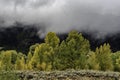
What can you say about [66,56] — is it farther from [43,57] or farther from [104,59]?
[104,59]

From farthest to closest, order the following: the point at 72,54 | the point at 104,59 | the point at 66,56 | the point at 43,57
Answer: the point at 104,59 < the point at 43,57 < the point at 72,54 < the point at 66,56

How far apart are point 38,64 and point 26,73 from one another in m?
57.1

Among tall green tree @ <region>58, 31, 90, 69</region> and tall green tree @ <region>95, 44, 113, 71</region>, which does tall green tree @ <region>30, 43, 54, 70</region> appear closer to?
tall green tree @ <region>58, 31, 90, 69</region>

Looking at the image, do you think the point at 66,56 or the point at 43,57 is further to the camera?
the point at 43,57

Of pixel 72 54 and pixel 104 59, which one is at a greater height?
pixel 104 59

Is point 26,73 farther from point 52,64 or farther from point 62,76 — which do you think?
point 52,64

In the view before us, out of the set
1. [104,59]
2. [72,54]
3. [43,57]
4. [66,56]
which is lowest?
[66,56]

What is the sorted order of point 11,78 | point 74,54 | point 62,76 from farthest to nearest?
point 74,54, point 62,76, point 11,78

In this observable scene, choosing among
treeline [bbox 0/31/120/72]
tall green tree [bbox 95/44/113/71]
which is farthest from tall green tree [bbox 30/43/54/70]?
tall green tree [bbox 95/44/113/71]

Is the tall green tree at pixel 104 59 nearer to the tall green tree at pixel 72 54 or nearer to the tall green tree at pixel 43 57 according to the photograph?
the tall green tree at pixel 72 54

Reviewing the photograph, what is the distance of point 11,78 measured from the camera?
69.7 ft

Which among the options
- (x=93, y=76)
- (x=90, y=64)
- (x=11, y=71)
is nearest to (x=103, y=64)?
(x=90, y=64)

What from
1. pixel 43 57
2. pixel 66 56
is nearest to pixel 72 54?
pixel 66 56

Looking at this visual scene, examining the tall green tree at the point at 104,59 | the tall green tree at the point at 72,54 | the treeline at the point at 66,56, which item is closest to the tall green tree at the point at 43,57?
the treeline at the point at 66,56
